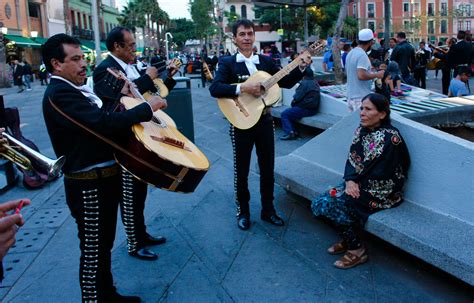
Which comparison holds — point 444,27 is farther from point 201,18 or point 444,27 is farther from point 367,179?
point 367,179

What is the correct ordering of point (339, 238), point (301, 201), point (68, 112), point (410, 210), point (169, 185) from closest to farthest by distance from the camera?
point (68, 112) → point (169, 185) → point (410, 210) → point (339, 238) → point (301, 201)

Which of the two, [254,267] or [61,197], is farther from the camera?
[61,197]

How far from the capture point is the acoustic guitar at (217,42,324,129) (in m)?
4.29

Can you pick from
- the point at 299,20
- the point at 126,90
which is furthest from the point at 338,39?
the point at 299,20

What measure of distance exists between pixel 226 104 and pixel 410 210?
1916 millimetres

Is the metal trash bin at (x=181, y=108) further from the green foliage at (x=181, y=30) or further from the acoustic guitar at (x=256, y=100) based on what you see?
the green foliage at (x=181, y=30)

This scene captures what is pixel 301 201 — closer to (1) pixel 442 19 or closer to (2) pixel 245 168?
(2) pixel 245 168

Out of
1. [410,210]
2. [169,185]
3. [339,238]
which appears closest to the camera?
[169,185]

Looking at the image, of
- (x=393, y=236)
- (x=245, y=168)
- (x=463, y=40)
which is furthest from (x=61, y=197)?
(x=463, y=40)

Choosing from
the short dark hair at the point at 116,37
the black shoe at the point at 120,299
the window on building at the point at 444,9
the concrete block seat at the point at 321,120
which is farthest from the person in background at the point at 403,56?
the window on building at the point at 444,9

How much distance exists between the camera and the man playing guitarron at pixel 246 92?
4.38 meters

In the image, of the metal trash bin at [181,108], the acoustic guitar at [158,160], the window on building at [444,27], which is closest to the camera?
the acoustic guitar at [158,160]

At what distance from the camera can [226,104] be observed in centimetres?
444

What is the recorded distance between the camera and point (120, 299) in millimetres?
3346
